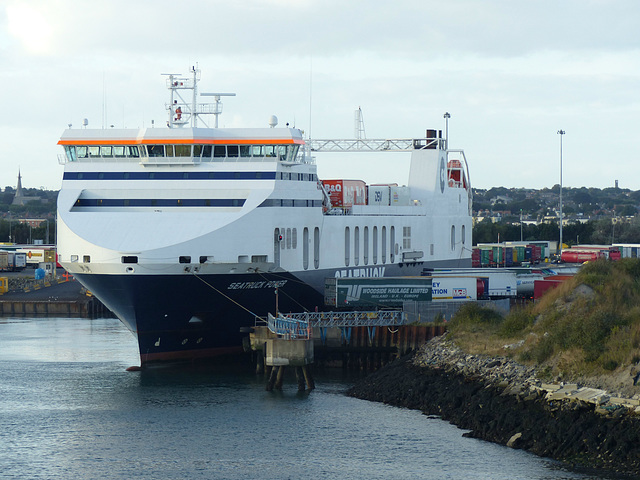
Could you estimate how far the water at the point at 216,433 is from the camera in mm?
36000

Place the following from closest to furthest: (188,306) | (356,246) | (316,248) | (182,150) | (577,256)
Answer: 1. (188,306)
2. (182,150)
3. (316,248)
4. (356,246)
5. (577,256)

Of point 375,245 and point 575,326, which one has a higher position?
point 375,245

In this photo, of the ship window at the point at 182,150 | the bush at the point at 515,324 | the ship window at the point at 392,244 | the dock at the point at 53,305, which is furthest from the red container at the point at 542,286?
the dock at the point at 53,305

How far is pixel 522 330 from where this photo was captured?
4925cm

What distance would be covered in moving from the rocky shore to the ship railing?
11.6 feet

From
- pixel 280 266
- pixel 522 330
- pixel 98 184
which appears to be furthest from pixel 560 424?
pixel 98 184

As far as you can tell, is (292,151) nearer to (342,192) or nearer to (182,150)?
(182,150)

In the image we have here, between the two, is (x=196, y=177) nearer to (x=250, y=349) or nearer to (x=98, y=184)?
(x=98, y=184)

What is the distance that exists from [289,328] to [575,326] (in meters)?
13.0

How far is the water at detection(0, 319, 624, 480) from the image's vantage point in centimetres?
3600

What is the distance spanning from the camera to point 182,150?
180ft

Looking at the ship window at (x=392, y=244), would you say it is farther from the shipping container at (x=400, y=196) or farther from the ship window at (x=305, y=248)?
the ship window at (x=305, y=248)

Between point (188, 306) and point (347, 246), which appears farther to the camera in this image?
point (347, 246)

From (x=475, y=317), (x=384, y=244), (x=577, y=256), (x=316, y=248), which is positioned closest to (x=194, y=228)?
(x=316, y=248)
